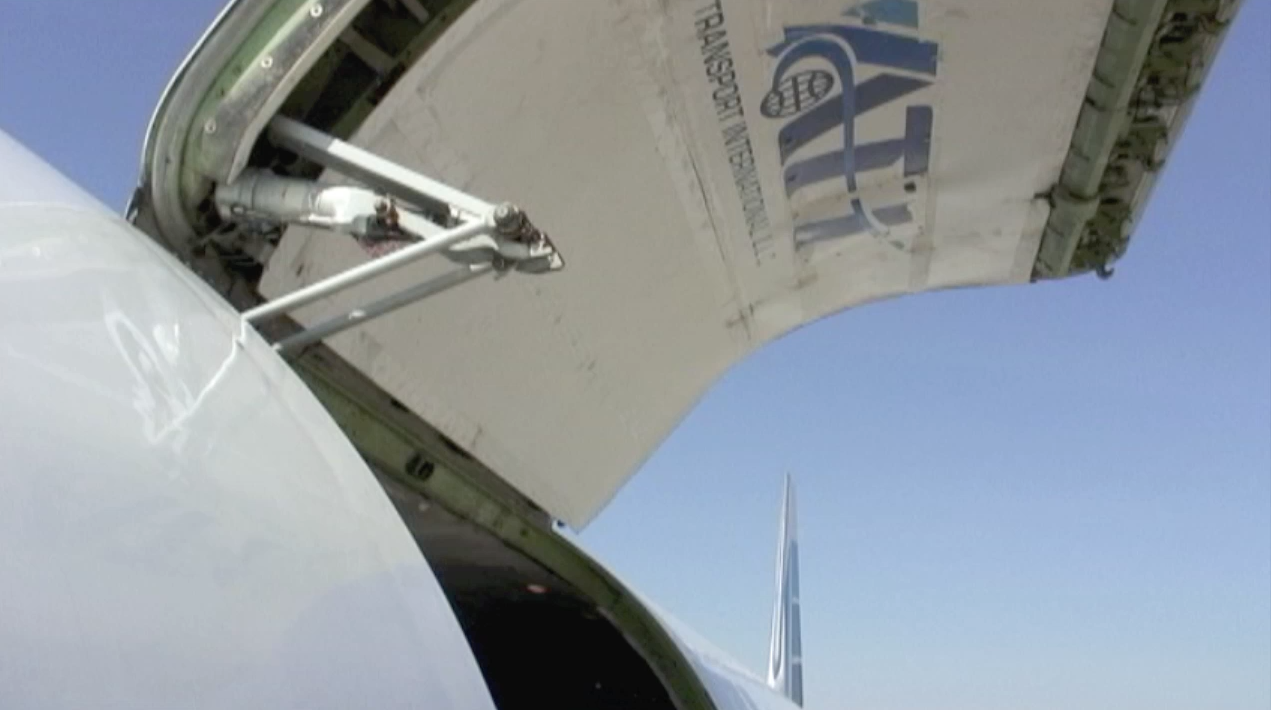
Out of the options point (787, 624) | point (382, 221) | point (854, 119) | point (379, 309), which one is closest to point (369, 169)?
point (382, 221)

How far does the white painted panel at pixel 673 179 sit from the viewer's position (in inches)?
149

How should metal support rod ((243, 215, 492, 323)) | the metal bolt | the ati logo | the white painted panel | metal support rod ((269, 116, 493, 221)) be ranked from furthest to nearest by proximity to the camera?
the ati logo, the white painted panel, metal support rod ((269, 116, 493, 221)), the metal bolt, metal support rod ((243, 215, 492, 323))

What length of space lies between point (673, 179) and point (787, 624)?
878cm

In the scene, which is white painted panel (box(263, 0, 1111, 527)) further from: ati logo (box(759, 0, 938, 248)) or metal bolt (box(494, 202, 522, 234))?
metal bolt (box(494, 202, 522, 234))

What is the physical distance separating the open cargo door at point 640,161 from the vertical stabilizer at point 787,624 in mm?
6973

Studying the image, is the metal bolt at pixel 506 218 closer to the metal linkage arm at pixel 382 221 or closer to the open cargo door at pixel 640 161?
the metal linkage arm at pixel 382 221

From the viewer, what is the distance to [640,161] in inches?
173

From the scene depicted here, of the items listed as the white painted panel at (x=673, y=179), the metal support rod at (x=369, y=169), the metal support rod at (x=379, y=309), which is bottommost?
the metal support rod at (x=379, y=309)

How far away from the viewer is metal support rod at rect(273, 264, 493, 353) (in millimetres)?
2674

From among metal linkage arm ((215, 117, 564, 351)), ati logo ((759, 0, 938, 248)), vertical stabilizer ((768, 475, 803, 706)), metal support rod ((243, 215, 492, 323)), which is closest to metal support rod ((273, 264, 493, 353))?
metal linkage arm ((215, 117, 564, 351))

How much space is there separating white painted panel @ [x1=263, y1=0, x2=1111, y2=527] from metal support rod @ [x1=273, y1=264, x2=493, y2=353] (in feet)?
2.57

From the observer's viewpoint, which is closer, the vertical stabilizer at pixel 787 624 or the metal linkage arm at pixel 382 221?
the metal linkage arm at pixel 382 221

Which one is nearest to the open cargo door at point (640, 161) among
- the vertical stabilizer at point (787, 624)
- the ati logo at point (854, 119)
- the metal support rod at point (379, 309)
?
the ati logo at point (854, 119)

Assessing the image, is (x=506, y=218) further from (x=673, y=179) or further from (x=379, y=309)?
(x=673, y=179)
